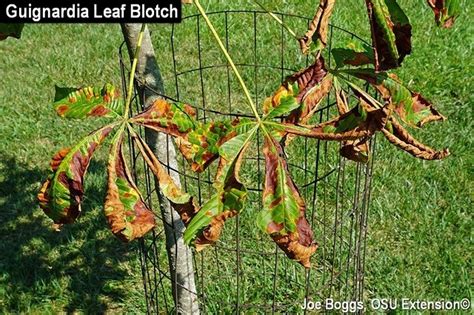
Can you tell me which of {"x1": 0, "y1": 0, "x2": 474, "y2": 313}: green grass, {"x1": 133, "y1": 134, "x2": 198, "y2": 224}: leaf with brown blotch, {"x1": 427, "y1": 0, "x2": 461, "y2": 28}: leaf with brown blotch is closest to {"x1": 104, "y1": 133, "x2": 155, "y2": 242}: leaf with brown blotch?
{"x1": 133, "y1": 134, "x2": 198, "y2": 224}: leaf with brown blotch

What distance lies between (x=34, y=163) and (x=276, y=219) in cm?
185

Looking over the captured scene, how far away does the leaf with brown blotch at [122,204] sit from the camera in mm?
1020

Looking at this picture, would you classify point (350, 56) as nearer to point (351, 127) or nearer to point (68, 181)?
point (351, 127)

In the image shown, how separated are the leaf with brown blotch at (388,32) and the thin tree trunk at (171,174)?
1.57 feet

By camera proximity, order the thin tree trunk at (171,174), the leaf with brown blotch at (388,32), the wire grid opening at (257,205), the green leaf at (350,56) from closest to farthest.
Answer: the leaf with brown blotch at (388,32) < the green leaf at (350,56) < the thin tree trunk at (171,174) < the wire grid opening at (257,205)

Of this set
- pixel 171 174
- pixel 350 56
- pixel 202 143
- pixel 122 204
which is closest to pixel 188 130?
pixel 202 143

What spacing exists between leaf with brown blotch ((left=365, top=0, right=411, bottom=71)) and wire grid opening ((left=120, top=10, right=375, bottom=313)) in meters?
0.36

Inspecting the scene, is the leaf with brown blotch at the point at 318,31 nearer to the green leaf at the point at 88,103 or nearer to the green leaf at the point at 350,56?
the green leaf at the point at 350,56

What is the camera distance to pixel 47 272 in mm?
2131

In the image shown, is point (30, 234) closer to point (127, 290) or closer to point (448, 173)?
point (127, 290)

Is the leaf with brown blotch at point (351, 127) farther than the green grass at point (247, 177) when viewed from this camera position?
No

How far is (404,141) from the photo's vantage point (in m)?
1.08

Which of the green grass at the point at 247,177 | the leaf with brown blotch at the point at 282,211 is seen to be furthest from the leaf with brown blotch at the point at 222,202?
the green grass at the point at 247,177

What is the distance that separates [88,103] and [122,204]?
0.18 meters
